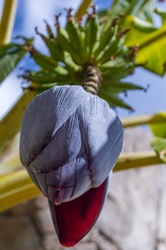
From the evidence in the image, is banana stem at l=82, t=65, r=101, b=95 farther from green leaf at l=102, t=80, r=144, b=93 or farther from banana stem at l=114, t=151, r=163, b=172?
banana stem at l=114, t=151, r=163, b=172

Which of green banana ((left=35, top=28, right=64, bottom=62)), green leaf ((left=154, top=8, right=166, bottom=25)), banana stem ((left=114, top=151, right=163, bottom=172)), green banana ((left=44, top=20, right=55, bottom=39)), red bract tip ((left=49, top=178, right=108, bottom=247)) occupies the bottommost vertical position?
banana stem ((left=114, top=151, right=163, bottom=172))

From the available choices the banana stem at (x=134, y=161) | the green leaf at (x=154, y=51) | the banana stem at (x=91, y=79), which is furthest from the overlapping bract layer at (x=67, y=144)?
the green leaf at (x=154, y=51)

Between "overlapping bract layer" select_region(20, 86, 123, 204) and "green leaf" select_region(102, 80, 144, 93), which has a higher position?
Result: "overlapping bract layer" select_region(20, 86, 123, 204)

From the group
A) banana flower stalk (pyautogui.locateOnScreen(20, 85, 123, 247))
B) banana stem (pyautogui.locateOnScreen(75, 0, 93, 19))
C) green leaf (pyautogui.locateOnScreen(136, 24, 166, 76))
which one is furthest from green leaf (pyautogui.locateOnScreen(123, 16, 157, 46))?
banana flower stalk (pyautogui.locateOnScreen(20, 85, 123, 247))

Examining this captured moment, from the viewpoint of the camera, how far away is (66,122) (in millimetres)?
787

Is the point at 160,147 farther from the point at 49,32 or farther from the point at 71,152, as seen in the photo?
the point at 71,152

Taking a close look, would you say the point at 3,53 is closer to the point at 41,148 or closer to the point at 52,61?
the point at 52,61

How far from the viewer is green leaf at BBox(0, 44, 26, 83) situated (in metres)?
1.38

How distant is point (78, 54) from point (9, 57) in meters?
0.21

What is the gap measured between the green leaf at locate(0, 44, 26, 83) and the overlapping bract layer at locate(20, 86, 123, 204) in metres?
0.55

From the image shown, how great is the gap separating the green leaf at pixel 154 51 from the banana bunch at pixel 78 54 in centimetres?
28

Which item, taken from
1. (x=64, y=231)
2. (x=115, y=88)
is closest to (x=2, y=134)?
(x=115, y=88)

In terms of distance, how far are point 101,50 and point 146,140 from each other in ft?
5.67

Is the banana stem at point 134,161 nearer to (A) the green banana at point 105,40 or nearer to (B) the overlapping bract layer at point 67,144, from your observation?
(A) the green banana at point 105,40
